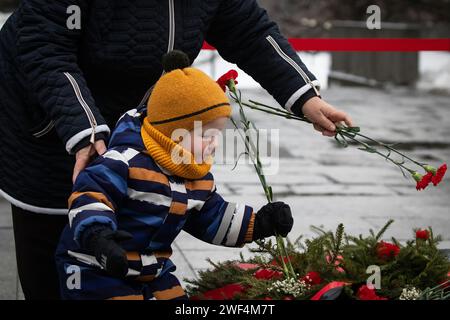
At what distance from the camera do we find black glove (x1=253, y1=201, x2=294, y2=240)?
2.73 meters

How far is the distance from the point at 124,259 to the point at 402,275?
1.03 meters

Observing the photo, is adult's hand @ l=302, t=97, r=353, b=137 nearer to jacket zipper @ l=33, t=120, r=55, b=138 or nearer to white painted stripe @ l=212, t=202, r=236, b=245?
white painted stripe @ l=212, t=202, r=236, b=245

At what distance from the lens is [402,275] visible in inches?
112

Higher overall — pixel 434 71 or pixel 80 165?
pixel 80 165

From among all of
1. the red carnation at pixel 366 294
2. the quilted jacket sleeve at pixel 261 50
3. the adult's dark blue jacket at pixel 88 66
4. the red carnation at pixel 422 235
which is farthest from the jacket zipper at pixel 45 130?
the red carnation at pixel 422 235

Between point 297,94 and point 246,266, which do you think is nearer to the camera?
point 297,94

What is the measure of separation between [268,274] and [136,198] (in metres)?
0.53

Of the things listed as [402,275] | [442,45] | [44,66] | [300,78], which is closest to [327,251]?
[402,275]

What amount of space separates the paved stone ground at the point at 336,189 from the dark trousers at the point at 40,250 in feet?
3.76

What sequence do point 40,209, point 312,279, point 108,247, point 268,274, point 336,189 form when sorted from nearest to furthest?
point 108,247 < point 312,279 < point 268,274 < point 40,209 < point 336,189

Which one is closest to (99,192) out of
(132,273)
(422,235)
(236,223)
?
(132,273)

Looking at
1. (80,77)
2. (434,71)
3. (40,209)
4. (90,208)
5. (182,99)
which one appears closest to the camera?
(90,208)

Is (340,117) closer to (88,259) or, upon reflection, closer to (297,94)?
(297,94)

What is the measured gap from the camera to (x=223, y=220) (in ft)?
9.25
